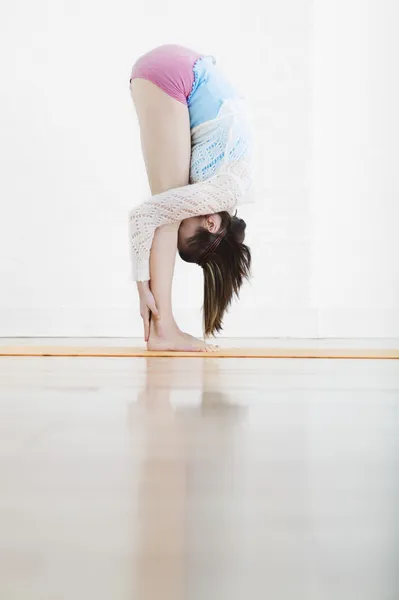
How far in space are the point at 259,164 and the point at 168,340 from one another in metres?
1.86

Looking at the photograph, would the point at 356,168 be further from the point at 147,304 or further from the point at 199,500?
the point at 199,500

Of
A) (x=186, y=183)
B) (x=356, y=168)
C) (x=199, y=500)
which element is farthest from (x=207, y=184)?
(x=199, y=500)

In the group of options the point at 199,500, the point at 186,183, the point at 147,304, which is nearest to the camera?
the point at 199,500

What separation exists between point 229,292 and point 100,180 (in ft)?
5.48

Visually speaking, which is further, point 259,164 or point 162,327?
point 259,164

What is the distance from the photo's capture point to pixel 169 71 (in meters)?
2.38

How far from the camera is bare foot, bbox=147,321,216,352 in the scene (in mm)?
2309

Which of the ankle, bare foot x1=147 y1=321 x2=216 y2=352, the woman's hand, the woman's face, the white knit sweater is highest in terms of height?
the white knit sweater

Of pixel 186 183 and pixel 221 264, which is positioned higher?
pixel 186 183

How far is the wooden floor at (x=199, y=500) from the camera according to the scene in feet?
0.81

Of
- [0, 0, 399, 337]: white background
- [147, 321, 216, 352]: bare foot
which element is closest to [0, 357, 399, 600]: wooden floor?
[147, 321, 216, 352]: bare foot

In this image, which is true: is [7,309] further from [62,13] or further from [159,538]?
[159,538]

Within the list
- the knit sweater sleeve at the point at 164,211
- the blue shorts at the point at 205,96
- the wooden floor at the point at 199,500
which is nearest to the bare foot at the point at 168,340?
the knit sweater sleeve at the point at 164,211

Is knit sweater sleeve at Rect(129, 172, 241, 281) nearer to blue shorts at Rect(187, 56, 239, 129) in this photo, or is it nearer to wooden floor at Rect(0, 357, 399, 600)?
blue shorts at Rect(187, 56, 239, 129)
